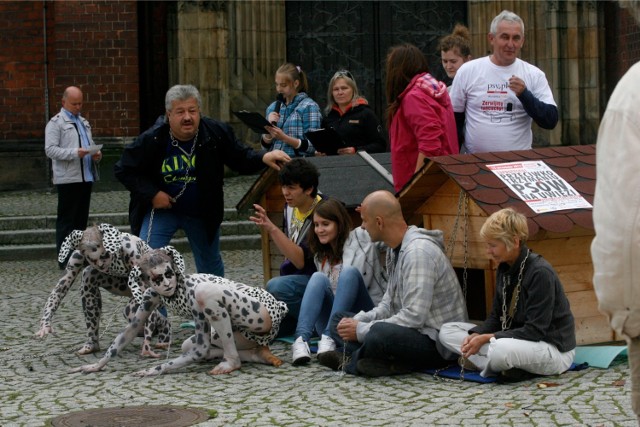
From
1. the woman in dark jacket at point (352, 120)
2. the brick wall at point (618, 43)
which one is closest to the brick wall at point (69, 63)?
the brick wall at point (618, 43)

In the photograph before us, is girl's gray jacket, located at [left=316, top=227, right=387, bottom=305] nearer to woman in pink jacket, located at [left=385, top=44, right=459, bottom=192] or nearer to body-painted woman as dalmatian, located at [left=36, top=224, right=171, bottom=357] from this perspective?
woman in pink jacket, located at [left=385, top=44, right=459, bottom=192]

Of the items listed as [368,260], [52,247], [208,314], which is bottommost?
[208,314]

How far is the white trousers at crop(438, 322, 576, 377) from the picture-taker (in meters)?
6.82

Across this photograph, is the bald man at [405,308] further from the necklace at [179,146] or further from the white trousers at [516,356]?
the necklace at [179,146]

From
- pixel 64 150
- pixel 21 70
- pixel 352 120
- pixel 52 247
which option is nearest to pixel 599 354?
pixel 352 120

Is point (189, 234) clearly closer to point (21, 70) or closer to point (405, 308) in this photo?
point (405, 308)

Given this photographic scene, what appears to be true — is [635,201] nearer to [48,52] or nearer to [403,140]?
[403,140]

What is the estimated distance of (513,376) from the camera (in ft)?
22.6

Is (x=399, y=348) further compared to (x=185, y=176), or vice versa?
(x=185, y=176)

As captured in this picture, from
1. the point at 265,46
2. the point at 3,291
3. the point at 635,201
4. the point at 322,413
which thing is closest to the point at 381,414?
the point at 322,413

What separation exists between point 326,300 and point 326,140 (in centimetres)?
199

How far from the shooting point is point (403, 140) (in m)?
8.48

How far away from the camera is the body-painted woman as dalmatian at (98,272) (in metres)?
8.35

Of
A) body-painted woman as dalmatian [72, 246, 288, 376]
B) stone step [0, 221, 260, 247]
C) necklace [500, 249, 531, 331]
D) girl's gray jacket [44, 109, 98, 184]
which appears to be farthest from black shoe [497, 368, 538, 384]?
stone step [0, 221, 260, 247]
